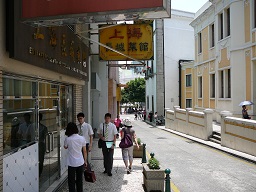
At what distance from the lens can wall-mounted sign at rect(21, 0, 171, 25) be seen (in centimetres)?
398

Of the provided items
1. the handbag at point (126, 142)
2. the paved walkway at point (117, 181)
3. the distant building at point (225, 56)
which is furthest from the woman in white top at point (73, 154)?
the distant building at point (225, 56)

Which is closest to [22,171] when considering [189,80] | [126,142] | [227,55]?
[126,142]

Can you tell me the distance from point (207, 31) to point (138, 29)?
15171 millimetres

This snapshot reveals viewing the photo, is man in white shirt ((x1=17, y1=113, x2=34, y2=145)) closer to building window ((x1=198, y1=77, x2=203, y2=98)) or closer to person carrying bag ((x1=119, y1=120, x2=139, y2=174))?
person carrying bag ((x1=119, y1=120, x2=139, y2=174))

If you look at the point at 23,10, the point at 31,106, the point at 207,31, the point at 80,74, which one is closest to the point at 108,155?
the point at 80,74

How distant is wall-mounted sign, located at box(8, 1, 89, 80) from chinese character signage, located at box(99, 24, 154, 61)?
138 inches

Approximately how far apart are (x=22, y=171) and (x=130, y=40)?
8819mm

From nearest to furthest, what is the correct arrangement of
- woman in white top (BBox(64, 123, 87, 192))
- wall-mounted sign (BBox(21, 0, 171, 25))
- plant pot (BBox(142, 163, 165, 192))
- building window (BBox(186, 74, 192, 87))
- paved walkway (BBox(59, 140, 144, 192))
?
wall-mounted sign (BBox(21, 0, 171, 25)) → woman in white top (BBox(64, 123, 87, 192)) → plant pot (BBox(142, 163, 165, 192)) → paved walkway (BBox(59, 140, 144, 192)) → building window (BBox(186, 74, 192, 87))

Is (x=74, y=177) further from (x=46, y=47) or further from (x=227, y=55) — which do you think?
(x=227, y=55)

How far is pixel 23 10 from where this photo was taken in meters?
4.49

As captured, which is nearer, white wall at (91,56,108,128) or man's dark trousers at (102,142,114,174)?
man's dark trousers at (102,142,114,174)

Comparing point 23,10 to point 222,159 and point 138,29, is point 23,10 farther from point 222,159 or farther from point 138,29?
point 222,159

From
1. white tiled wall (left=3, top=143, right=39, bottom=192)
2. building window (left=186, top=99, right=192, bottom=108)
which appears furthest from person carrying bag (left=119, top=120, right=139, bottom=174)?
building window (left=186, top=99, right=192, bottom=108)

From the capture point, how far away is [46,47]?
6.16 meters
